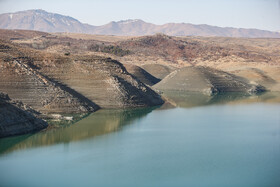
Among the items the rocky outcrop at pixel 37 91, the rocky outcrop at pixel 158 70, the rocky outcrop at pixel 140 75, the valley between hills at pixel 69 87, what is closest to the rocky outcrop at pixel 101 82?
the valley between hills at pixel 69 87

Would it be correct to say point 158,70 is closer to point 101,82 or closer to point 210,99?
point 210,99

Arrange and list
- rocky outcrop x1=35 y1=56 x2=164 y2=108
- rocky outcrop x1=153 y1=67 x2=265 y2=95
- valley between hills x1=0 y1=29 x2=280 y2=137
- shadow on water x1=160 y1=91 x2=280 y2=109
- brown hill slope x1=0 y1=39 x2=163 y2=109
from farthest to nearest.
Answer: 1. rocky outcrop x1=153 y1=67 x2=265 y2=95
2. shadow on water x1=160 y1=91 x2=280 y2=109
3. rocky outcrop x1=35 y1=56 x2=164 y2=108
4. brown hill slope x1=0 y1=39 x2=163 y2=109
5. valley between hills x1=0 y1=29 x2=280 y2=137

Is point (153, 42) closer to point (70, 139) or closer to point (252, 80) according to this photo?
point (252, 80)

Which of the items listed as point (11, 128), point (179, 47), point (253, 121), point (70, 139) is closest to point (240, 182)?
point (70, 139)

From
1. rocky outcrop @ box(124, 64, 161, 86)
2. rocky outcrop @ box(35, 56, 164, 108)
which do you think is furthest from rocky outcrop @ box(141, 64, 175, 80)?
rocky outcrop @ box(35, 56, 164, 108)

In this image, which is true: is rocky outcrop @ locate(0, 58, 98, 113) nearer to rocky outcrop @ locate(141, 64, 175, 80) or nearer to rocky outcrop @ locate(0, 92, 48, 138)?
rocky outcrop @ locate(0, 92, 48, 138)

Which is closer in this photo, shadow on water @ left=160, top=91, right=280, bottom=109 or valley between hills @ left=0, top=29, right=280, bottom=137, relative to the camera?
Answer: valley between hills @ left=0, top=29, right=280, bottom=137
